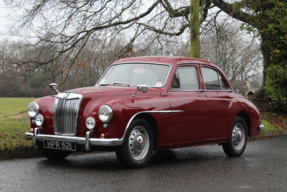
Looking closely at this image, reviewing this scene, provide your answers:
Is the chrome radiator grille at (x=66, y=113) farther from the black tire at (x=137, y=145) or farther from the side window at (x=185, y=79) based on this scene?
the side window at (x=185, y=79)

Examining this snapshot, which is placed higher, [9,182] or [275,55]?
[275,55]

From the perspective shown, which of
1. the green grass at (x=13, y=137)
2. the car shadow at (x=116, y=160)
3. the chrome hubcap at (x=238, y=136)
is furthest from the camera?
the chrome hubcap at (x=238, y=136)

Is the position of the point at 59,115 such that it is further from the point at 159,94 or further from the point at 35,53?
the point at 35,53

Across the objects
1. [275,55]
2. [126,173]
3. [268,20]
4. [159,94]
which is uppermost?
[268,20]

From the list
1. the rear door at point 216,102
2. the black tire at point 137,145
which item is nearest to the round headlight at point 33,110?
the black tire at point 137,145

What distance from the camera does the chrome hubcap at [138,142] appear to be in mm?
5984

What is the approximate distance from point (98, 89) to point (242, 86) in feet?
194

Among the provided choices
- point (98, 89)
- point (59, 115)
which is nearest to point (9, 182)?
point (59, 115)

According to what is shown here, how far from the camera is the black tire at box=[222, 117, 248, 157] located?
7895 millimetres

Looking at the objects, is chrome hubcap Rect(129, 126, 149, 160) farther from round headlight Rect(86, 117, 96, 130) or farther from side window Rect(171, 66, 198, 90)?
side window Rect(171, 66, 198, 90)

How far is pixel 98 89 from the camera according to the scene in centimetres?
639

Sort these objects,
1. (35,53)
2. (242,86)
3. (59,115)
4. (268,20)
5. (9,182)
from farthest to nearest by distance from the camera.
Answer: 1. (242,86)
2. (35,53)
3. (268,20)
4. (59,115)
5. (9,182)

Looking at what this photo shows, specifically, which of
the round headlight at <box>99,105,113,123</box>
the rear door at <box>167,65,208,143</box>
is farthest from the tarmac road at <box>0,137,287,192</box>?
the round headlight at <box>99,105,113,123</box>

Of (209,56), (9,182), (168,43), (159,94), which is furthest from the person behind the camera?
(209,56)
